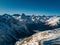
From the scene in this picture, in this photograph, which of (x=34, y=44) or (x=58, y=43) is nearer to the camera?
(x=58, y=43)

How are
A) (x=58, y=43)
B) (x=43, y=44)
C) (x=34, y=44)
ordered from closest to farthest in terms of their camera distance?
1. (x=58, y=43)
2. (x=43, y=44)
3. (x=34, y=44)

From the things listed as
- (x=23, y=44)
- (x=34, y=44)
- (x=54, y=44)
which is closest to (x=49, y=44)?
(x=54, y=44)

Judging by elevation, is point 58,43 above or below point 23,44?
above

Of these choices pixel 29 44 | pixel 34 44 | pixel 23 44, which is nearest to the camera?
pixel 34 44

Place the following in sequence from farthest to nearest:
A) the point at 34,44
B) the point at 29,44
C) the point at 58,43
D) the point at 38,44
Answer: the point at 29,44
the point at 34,44
the point at 38,44
the point at 58,43

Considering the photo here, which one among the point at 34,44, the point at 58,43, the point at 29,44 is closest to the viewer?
the point at 58,43

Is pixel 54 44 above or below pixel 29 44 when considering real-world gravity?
above

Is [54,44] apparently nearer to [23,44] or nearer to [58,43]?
[58,43]

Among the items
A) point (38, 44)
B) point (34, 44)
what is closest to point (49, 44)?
point (38, 44)

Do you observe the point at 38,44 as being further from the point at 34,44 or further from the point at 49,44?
the point at 49,44
